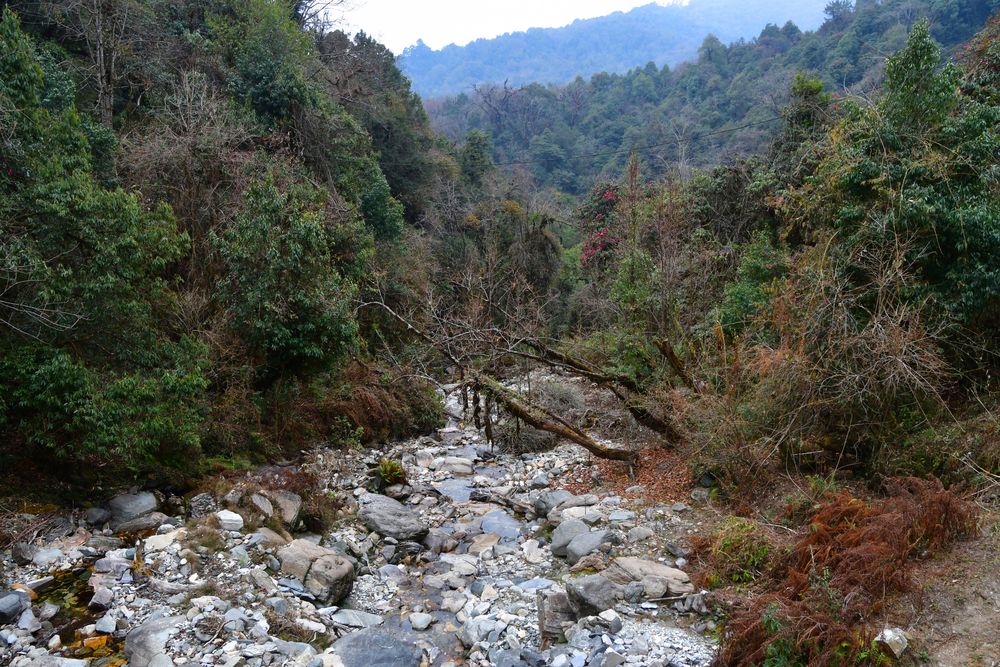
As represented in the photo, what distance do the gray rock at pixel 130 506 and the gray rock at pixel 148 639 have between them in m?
1.97

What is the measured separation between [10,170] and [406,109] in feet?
66.4

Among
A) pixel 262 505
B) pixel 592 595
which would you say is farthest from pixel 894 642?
pixel 262 505

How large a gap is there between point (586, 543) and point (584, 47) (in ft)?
341

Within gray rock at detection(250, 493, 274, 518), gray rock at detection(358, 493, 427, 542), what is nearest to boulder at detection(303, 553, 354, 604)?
gray rock at detection(250, 493, 274, 518)

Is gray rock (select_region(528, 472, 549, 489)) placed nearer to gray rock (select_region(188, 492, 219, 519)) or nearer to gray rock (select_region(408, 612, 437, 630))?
gray rock (select_region(408, 612, 437, 630))

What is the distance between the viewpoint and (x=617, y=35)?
102 meters

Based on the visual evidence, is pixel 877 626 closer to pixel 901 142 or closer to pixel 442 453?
pixel 901 142

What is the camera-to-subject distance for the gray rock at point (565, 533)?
7.23 meters

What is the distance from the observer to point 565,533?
736 cm

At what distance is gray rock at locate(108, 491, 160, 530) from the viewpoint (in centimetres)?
675

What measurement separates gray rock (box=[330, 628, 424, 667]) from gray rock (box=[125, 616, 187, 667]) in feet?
3.93

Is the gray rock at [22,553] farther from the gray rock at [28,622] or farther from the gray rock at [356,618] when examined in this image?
the gray rock at [356,618]

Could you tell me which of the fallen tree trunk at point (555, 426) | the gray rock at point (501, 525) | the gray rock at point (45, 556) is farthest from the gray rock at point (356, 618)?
the fallen tree trunk at point (555, 426)

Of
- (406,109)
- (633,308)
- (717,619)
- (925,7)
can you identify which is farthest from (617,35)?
(717,619)
